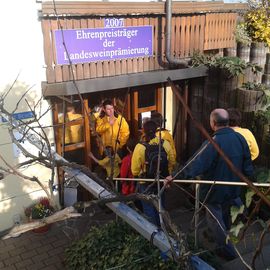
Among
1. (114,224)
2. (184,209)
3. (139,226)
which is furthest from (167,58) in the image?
(139,226)

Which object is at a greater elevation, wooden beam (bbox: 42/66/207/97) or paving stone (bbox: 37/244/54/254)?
wooden beam (bbox: 42/66/207/97)

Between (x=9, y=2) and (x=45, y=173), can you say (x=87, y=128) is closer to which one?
(x=45, y=173)

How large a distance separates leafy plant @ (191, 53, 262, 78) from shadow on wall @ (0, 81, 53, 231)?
3357 millimetres

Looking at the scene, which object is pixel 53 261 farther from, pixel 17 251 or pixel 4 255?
pixel 4 255

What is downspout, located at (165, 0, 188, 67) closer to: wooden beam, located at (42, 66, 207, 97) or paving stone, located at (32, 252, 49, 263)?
wooden beam, located at (42, 66, 207, 97)

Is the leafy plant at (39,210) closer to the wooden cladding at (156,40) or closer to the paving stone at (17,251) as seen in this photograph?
the paving stone at (17,251)

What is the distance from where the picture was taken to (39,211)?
6.52 metres

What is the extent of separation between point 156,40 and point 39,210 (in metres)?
3.92

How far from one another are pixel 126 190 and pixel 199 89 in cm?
339

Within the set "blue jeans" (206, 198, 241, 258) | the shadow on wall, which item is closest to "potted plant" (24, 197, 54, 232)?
the shadow on wall

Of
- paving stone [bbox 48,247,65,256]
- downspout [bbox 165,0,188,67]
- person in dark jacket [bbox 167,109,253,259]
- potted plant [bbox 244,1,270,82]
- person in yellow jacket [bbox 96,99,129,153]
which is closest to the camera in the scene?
person in dark jacket [bbox 167,109,253,259]

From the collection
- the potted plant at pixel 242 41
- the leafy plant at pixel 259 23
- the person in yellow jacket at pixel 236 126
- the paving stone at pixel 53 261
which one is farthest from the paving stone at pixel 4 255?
the leafy plant at pixel 259 23

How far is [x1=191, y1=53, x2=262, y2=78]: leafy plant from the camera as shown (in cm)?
736

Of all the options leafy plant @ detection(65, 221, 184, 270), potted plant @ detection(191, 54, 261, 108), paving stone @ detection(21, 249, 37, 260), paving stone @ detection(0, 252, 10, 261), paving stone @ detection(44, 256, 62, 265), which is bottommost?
paving stone @ detection(0, 252, 10, 261)
